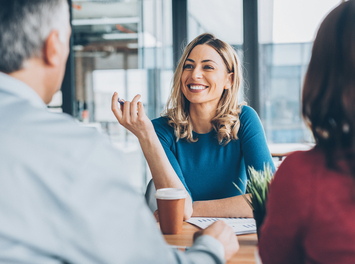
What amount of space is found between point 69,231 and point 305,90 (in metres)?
0.51

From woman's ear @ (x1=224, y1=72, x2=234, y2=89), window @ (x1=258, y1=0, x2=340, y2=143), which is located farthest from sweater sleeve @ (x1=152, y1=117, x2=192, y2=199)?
window @ (x1=258, y1=0, x2=340, y2=143)

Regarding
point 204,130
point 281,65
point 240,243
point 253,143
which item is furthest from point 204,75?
point 281,65

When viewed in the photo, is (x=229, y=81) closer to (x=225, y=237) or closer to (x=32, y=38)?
(x=225, y=237)

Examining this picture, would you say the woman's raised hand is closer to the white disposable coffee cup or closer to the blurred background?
the white disposable coffee cup

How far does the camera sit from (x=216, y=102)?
1.81m

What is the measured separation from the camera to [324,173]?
550 millimetres

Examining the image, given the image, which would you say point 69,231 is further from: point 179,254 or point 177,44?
point 177,44

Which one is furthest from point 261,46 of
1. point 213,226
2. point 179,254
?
point 179,254

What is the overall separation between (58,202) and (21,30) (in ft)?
1.17

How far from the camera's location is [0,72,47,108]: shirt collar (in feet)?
1.86

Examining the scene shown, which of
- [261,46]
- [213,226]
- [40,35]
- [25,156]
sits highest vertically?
[261,46]

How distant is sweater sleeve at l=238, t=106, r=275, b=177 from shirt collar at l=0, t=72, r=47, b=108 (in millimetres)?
1058

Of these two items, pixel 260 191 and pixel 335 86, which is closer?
pixel 335 86

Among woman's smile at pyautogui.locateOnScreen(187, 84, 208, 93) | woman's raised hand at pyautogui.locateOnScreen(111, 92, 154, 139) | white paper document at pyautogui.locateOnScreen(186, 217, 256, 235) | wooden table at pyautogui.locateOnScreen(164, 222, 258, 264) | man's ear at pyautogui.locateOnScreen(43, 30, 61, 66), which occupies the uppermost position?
man's ear at pyautogui.locateOnScreen(43, 30, 61, 66)
